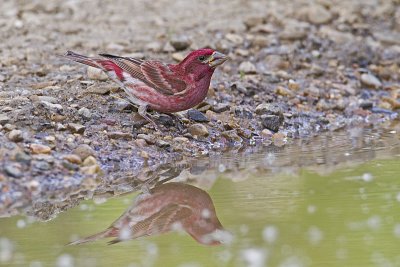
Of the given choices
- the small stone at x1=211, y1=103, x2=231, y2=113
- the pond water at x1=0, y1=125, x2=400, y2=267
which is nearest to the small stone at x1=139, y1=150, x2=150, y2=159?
the pond water at x1=0, y1=125, x2=400, y2=267

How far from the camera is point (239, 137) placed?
26.6 feet

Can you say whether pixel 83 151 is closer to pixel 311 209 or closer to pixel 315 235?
pixel 311 209

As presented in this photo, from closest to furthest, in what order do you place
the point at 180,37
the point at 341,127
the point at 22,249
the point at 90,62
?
the point at 22,249
the point at 90,62
the point at 341,127
the point at 180,37

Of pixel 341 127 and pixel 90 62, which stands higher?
pixel 90 62

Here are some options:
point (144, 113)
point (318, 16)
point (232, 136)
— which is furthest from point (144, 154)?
point (318, 16)

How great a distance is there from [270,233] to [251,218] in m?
0.36

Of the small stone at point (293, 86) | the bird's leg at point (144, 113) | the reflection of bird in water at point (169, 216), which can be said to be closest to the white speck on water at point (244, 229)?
the reflection of bird in water at point (169, 216)

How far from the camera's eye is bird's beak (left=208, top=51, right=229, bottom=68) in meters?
7.37

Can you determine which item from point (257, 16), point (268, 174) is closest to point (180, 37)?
point (257, 16)

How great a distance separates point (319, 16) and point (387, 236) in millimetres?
6138

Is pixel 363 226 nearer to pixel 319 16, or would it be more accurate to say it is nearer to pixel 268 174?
pixel 268 174

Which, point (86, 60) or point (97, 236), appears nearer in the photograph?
point (97, 236)

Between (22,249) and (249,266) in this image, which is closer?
(249,266)

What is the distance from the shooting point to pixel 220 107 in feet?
Result: 27.6
